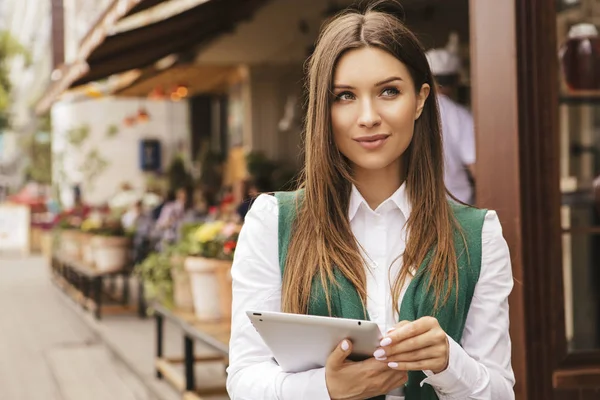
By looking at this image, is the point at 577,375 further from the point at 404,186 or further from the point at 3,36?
the point at 3,36

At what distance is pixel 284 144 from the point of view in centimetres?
1392

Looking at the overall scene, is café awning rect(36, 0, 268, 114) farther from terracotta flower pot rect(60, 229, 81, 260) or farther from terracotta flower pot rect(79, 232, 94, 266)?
terracotta flower pot rect(60, 229, 81, 260)

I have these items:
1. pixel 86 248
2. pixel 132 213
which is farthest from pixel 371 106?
pixel 132 213

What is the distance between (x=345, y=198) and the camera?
1.69 metres

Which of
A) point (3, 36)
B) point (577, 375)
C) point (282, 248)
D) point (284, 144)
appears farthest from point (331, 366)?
point (3, 36)

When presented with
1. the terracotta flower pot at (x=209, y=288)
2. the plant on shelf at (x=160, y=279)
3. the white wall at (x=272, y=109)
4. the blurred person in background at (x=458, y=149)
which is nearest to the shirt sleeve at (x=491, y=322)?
the blurred person in background at (x=458, y=149)

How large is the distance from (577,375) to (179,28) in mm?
5602

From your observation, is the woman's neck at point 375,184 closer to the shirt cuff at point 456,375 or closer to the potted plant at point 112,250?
the shirt cuff at point 456,375

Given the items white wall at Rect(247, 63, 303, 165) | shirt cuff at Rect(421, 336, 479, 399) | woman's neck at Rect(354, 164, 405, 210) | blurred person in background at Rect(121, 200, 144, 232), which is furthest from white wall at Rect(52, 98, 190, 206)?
shirt cuff at Rect(421, 336, 479, 399)

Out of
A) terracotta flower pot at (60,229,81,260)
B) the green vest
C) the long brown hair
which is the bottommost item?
terracotta flower pot at (60,229,81,260)

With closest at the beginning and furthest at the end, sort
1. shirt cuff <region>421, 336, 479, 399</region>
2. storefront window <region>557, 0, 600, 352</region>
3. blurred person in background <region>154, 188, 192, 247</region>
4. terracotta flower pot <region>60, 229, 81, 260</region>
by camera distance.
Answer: shirt cuff <region>421, 336, 479, 399</region>
storefront window <region>557, 0, 600, 352</region>
blurred person in background <region>154, 188, 192, 247</region>
terracotta flower pot <region>60, 229, 81, 260</region>

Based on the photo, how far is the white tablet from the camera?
140cm

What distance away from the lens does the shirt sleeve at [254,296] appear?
1.63 metres

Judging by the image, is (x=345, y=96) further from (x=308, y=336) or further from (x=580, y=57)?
(x=580, y=57)
